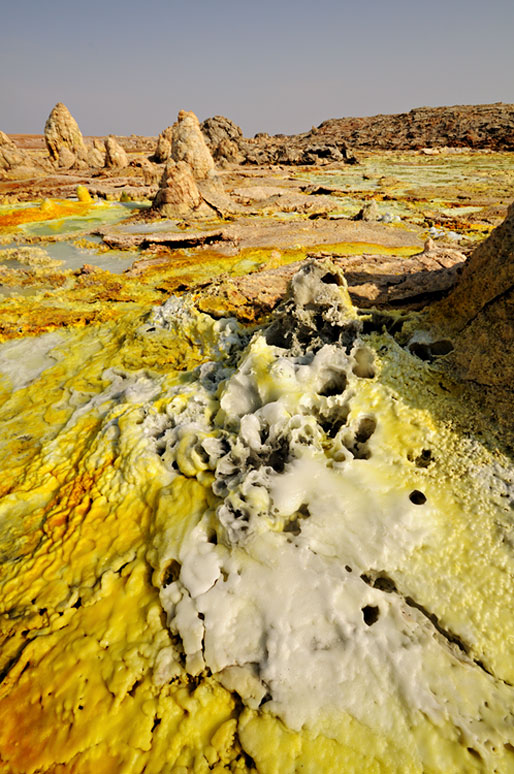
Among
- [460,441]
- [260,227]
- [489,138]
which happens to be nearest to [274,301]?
Answer: [460,441]

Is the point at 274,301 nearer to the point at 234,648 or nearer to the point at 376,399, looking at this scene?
the point at 376,399

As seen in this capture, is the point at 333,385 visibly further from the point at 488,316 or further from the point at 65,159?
the point at 65,159

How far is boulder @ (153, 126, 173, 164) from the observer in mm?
25781

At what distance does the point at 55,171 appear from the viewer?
28.0 m

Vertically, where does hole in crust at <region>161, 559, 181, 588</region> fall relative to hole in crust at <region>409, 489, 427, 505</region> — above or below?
below

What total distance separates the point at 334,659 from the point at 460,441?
1685 mm

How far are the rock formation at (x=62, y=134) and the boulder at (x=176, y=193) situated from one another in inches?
783

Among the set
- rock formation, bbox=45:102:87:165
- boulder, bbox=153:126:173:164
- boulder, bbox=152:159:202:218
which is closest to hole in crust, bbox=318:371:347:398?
boulder, bbox=152:159:202:218

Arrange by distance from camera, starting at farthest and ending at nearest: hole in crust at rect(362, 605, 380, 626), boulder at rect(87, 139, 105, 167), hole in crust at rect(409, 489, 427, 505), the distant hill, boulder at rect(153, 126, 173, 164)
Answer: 1. the distant hill
2. boulder at rect(87, 139, 105, 167)
3. boulder at rect(153, 126, 173, 164)
4. hole in crust at rect(409, 489, 427, 505)
5. hole in crust at rect(362, 605, 380, 626)

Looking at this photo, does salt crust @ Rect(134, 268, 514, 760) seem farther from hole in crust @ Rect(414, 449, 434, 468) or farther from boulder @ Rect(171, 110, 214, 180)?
boulder @ Rect(171, 110, 214, 180)

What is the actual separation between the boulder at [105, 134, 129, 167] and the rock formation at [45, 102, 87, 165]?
3.09 metres

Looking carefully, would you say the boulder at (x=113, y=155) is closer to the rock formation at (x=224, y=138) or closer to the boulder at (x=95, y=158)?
the boulder at (x=95, y=158)

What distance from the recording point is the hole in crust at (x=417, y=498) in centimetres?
270

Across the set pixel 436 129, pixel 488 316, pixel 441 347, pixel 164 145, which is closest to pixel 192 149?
pixel 164 145
